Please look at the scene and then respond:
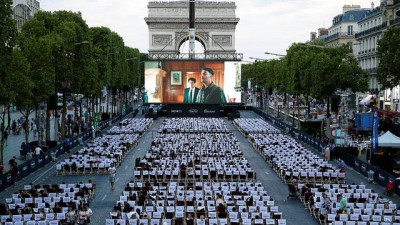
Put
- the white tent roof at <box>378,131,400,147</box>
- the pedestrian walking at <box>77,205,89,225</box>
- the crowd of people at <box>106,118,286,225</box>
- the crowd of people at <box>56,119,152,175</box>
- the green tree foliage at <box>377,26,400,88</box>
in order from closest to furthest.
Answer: the pedestrian walking at <box>77,205,89,225</box>
the crowd of people at <box>106,118,286,225</box>
the crowd of people at <box>56,119,152,175</box>
the white tent roof at <box>378,131,400,147</box>
the green tree foliage at <box>377,26,400,88</box>

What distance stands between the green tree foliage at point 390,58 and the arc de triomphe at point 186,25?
81.2 metres

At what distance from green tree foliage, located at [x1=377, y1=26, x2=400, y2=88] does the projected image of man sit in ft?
116

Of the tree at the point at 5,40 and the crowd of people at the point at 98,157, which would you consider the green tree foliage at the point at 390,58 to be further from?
the tree at the point at 5,40

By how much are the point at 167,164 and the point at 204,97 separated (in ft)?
171

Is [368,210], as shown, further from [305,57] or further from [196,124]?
[305,57]

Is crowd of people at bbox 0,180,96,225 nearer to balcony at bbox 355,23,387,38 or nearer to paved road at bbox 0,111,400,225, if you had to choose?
paved road at bbox 0,111,400,225

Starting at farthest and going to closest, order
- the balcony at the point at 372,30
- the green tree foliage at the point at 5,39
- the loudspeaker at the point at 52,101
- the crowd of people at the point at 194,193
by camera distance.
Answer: the balcony at the point at 372,30 < the loudspeaker at the point at 52,101 < the green tree foliage at the point at 5,39 < the crowd of people at the point at 194,193

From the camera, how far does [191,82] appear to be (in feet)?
306

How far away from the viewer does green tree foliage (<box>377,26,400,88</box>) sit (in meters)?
58.6

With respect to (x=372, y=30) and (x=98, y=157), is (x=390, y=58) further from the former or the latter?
(x=372, y=30)

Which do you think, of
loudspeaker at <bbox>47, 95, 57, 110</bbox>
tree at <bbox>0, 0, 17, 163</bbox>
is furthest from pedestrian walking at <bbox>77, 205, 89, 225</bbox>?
loudspeaker at <bbox>47, 95, 57, 110</bbox>

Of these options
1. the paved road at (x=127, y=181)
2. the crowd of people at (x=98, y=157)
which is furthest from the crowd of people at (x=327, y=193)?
the crowd of people at (x=98, y=157)

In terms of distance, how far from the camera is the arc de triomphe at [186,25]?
141250 millimetres

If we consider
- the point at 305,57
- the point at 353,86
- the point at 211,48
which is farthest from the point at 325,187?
the point at 211,48
